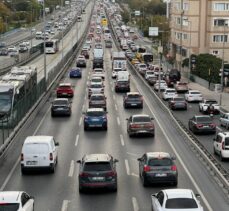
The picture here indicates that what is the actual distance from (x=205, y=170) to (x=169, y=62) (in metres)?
87.2

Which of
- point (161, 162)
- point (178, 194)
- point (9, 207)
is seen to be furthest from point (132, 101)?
point (9, 207)

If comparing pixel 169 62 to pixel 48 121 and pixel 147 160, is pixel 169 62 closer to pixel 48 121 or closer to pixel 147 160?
pixel 48 121

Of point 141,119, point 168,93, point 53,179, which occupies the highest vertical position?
point 141,119

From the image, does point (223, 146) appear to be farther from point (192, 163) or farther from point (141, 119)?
point (141, 119)

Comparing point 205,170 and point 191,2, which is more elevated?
point 191,2

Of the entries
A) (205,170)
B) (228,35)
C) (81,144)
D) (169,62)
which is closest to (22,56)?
(169,62)

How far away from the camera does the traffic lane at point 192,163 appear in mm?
26241

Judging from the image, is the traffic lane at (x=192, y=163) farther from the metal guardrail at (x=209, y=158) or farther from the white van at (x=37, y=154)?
the white van at (x=37, y=154)

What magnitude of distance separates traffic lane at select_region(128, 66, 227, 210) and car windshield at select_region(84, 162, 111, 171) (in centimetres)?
398

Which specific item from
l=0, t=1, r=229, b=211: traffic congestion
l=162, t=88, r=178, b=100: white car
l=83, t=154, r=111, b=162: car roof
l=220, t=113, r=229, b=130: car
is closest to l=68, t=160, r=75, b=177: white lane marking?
l=0, t=1, r=229, b=211: traffic congestion

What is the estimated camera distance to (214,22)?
10750cm

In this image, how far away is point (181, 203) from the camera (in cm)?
2055

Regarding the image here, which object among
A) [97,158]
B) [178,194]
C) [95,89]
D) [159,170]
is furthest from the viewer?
[95,89]

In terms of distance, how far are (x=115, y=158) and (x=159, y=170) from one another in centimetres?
775
